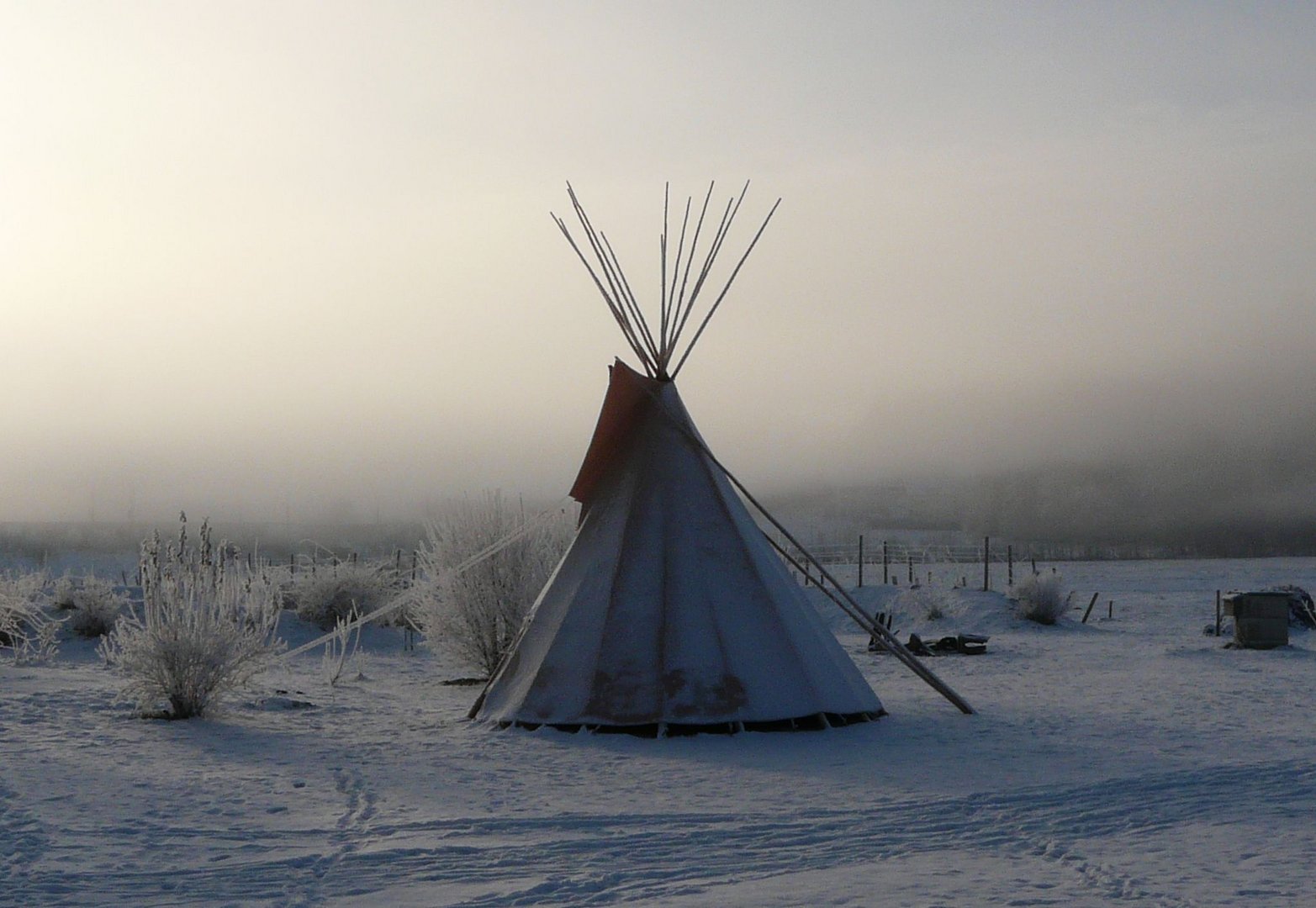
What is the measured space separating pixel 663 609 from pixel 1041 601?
1510 cm

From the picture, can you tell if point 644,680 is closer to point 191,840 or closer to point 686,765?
point 686,765

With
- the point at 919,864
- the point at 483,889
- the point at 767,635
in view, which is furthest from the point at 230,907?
the point at 767,635

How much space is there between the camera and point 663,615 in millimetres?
8039

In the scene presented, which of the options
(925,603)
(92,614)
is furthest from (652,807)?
(925,603)

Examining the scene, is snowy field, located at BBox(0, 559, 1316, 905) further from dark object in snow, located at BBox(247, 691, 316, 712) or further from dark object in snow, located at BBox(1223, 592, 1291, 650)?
dark object in snow, located at BBox(1223, 592, 1291, 650)

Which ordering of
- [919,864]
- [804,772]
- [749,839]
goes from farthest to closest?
[804,772], [749,839], [919,864]

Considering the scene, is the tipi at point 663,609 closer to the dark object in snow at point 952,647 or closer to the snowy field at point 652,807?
the snowy field at point 652,807

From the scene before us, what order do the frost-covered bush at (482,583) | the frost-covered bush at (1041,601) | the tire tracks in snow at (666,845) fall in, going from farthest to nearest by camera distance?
1. the frost-covered bush at (1041,601)
2. the frost-covered bush at (482,583)
3. the tire tracks in snow at (666,845)

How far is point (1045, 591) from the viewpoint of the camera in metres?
21.4

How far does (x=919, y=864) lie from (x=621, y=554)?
4003mm

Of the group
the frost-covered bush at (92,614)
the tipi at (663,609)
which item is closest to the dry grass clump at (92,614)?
the frost-covered bush at (92,614)

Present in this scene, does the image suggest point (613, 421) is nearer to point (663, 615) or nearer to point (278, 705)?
point (663, 615)

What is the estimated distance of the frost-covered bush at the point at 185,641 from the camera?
8.30m

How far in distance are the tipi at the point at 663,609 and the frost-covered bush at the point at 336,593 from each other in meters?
9.89
